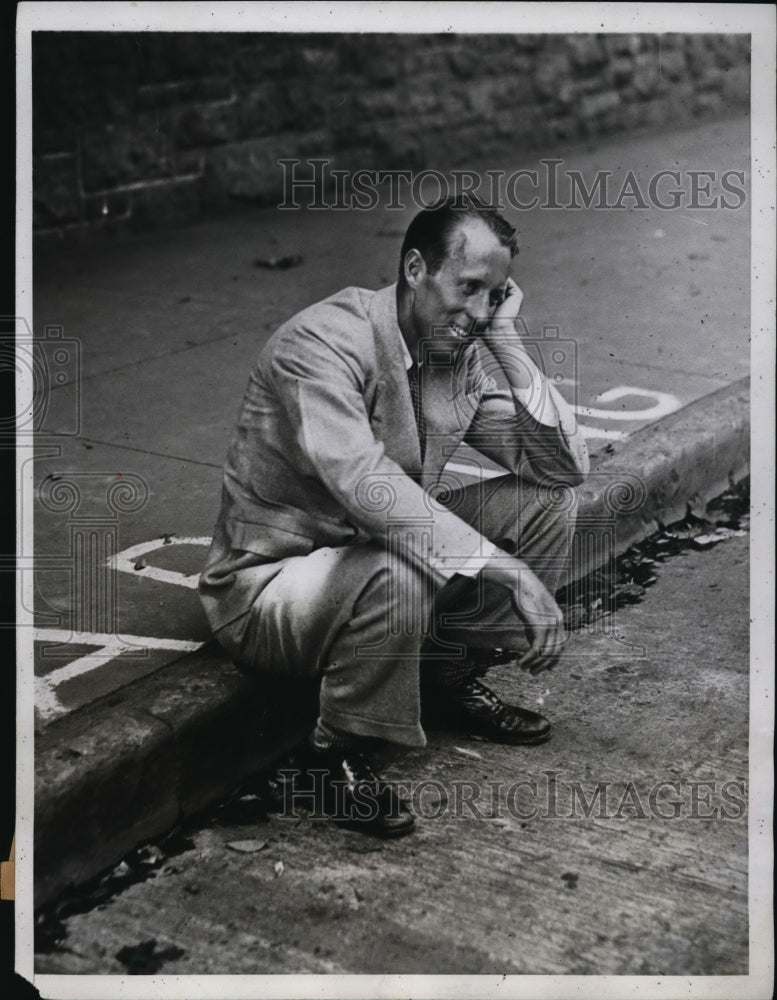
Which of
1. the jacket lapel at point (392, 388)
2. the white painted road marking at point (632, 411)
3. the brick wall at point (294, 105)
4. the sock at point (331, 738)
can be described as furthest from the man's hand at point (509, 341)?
the brick wall at point (294, 105)

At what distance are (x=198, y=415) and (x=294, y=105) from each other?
3508 millimetres

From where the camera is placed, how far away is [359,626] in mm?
3301

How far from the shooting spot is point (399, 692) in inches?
131

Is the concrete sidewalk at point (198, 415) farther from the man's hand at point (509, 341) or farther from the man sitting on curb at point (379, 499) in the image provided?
the man's hand at point (509, 341)

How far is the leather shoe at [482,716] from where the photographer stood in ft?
12.3

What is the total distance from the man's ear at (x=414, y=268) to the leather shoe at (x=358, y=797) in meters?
1.10

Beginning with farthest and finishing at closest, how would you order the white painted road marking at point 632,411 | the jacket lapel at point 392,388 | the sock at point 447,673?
the white painted road marking at point 632,411
the sock at point 447,673
the jacket lapel at point 392,388

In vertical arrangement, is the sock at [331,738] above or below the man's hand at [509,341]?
below

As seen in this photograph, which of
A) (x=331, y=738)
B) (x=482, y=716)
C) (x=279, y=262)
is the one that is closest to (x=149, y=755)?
(x=331, y=738)

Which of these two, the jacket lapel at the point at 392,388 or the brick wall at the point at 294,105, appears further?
the brick wall at the point at 294,105

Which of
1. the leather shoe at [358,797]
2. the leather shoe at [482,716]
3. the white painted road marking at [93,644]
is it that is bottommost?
the leather shoe at [358,797]

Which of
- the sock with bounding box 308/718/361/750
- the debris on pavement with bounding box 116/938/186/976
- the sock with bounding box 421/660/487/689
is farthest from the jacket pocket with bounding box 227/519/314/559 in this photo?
the debris on pavement with bounding box 116/938/186/976

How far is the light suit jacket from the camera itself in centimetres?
327

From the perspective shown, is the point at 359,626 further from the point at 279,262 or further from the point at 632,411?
the point at 279,262
